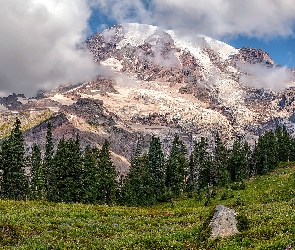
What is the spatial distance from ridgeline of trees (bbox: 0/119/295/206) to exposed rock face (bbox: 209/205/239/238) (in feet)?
146

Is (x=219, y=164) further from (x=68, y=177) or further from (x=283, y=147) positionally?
(x=68, y=177)

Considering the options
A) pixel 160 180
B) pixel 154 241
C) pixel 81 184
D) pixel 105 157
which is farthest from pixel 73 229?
pixel 160 180

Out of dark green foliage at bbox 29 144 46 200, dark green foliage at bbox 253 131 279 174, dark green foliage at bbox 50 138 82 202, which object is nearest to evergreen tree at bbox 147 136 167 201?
dark green foliage at bbox 50 138 82 202

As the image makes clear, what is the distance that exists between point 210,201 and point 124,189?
46725 mm

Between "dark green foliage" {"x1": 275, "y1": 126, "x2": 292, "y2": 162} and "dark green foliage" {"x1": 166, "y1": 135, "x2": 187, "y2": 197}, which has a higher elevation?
"dark green foliage" {"x1": 275, "y1": 126, "x2": 292, "y2": 162}

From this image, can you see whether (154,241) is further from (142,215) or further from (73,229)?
(142,215)

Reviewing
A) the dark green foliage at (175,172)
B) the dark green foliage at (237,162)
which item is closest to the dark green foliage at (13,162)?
the dark green foliage at (175,172)

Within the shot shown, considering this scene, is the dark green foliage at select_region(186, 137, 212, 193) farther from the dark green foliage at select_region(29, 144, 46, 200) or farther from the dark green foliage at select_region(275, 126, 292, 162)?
the dark green foliage at select_region(29, 144, 46, 200)

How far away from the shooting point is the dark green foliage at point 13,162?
8819 centimetres

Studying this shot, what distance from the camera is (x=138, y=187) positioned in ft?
332

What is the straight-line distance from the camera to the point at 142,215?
35000mm

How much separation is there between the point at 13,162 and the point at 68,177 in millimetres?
14885

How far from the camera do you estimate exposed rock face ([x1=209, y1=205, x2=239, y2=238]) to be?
67.3 ft

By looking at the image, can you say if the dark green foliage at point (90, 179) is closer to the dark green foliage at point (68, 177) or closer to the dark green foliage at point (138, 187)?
the dark green foliage at point (68, 177)
